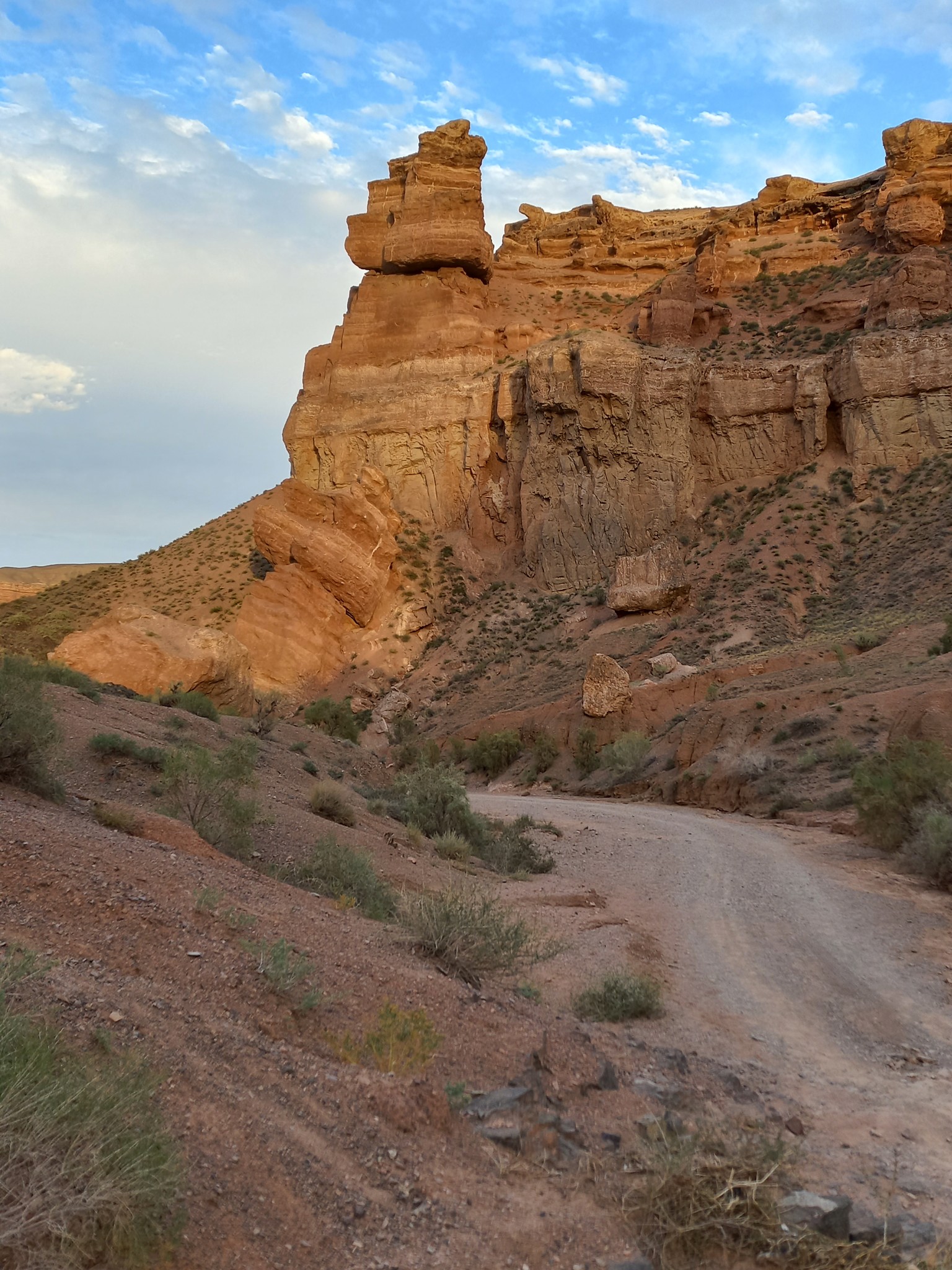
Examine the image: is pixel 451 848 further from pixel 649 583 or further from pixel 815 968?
pixel 649 583

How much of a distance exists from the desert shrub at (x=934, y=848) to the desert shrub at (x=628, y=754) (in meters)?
13.1

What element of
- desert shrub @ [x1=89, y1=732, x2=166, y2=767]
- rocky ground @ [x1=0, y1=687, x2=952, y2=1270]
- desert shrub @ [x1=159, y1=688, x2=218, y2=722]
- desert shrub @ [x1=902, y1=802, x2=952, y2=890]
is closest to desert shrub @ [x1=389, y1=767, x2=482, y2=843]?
desert shrub @ [x1=159, y1=688, x2=218, y2=722]

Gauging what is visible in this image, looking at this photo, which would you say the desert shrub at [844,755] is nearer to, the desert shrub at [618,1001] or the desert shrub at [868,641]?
the desert shrub at [868,641]

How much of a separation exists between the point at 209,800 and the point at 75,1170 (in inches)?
283

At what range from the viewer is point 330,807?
12289 mm

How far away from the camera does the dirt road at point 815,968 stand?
4945 millimetres

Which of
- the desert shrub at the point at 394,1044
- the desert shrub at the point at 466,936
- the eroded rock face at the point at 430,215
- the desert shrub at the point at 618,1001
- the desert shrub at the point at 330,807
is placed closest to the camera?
the desert shrub at the point at 394,1044

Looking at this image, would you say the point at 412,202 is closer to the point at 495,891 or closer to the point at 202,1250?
the point at 495,891

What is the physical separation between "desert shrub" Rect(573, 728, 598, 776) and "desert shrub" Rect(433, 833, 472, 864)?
15.7m

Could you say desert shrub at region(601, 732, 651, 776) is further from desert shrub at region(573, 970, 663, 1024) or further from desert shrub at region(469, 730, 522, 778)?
desert shrub at region(573, 970, 663, 1024)

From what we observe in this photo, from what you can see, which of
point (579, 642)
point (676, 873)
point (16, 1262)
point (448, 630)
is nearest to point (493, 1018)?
point (16, 1262)

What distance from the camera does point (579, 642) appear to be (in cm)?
4041

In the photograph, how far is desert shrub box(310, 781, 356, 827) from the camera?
483 inches

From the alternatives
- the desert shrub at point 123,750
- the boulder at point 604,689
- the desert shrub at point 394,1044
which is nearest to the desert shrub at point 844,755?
the boulder at point 604,689
